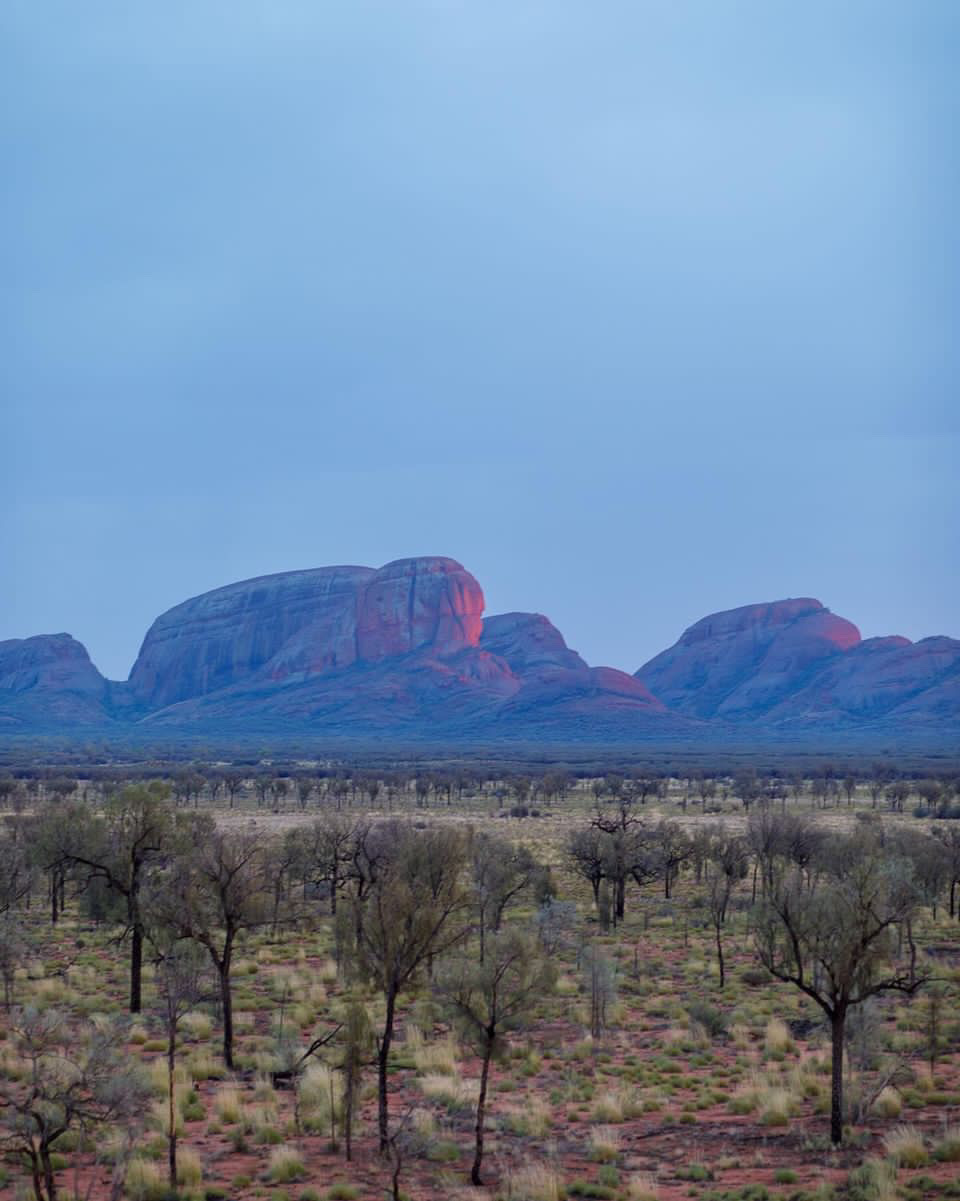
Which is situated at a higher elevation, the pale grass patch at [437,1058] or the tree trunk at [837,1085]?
the tree trunk at [837,1085]

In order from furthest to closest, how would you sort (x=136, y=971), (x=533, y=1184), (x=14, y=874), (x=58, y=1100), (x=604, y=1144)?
(x=14, y=874)
(x=136, y=971)
(x=604, y=1144)
(x=533, y=1184)
(x=58, y=1100)

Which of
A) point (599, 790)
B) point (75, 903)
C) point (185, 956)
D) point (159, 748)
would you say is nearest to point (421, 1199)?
point (185, 956)

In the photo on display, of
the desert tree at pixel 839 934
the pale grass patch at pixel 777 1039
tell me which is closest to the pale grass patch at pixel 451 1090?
the desert tree at pixel 839 934

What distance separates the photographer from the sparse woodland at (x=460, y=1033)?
50.8 feet

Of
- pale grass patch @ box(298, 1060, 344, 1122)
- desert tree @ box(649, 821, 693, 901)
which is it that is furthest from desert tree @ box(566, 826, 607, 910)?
pale grass patch @ box(298, 1060, 344, 1122)

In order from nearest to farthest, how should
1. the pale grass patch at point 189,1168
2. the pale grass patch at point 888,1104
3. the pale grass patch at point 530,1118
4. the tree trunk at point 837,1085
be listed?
the pale grass patch at point 189,1168 < the tree trunk at point 837,1085 < the pale grass patch at point 530,1118 < the pale grass patch at point 888,1104

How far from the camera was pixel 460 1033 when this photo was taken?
18.4 metres

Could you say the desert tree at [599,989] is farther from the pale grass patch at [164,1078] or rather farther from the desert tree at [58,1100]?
the desert tree at [58,1100]

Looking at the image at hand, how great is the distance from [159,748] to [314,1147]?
184m

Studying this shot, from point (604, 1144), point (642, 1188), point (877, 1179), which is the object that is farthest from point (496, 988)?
point (877, 1179)

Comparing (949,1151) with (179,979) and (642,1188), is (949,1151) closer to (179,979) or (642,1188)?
(642,1188)

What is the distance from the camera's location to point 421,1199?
1484cm

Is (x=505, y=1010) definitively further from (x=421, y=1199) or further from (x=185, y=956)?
(x=185, y=956)

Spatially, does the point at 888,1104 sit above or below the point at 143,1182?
below
